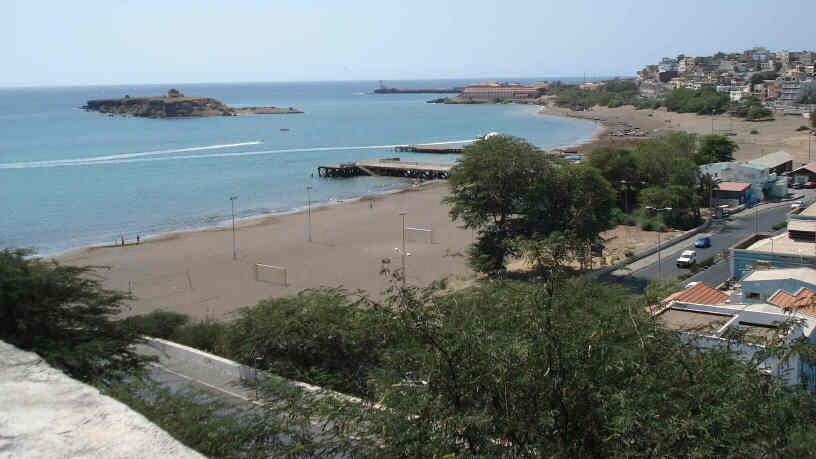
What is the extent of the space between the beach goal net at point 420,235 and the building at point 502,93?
521 ft

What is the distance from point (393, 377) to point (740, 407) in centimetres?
323

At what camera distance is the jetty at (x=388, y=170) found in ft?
209

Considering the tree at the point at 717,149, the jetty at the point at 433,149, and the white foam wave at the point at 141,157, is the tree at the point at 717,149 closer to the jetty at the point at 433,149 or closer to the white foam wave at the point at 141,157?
the jetty at the point at 433,149

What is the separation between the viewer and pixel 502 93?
195625 millimetres

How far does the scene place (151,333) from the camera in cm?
1568

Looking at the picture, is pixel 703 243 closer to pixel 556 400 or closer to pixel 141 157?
pixel 556 400

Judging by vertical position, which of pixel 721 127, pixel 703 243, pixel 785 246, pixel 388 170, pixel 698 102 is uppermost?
pixel 698 102

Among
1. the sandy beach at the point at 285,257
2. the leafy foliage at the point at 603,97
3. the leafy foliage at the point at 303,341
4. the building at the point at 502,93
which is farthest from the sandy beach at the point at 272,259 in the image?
the building at the point at 502,93

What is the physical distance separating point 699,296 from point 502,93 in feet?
601

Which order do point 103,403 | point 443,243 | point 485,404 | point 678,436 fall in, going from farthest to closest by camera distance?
point 443,243 < point 485,404 < point 678,436 < point 103,403

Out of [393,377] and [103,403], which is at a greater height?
[103,403]

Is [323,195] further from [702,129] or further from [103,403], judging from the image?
[702,129]

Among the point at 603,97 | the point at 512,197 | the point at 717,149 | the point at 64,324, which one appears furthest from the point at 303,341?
the point at 603,97

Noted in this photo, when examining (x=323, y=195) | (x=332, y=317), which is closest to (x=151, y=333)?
(x=332, y=317)
